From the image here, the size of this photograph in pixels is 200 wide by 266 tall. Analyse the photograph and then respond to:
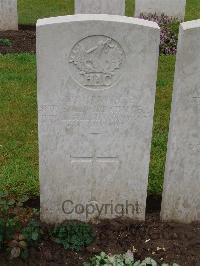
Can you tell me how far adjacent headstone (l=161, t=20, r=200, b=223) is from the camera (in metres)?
3.85

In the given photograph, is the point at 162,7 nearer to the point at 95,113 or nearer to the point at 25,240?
the point at 95,113

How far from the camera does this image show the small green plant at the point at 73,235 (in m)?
4.23

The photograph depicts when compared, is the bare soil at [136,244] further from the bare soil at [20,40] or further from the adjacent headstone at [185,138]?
the bare soil at [20,40]

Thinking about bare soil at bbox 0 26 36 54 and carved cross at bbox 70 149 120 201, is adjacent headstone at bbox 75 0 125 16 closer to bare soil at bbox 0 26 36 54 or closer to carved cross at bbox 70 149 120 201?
bare soil at bbox 0 26 36 54

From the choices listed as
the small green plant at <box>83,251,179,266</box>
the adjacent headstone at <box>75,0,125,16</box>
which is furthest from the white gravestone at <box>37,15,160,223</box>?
the adjacent headstone at <box>75,0,125,16</box>

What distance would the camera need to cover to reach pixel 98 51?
3.85m

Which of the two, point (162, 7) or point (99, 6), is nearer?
point (99, 6)

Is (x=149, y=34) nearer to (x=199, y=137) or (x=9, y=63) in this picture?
(x=199, y=137)

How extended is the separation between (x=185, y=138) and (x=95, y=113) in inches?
29.8

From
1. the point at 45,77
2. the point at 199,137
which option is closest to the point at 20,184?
the point at 45,77

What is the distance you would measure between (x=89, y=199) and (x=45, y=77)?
1174mm

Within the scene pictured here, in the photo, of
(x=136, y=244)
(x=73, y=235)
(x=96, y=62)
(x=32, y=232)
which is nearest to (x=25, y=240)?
(x=32, y=232)

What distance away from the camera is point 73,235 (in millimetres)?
4285

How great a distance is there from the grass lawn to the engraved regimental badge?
1492mm
